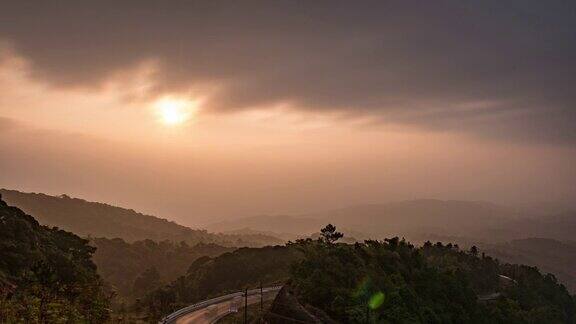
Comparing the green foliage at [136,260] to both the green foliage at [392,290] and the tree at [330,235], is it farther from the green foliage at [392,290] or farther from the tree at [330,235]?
the green foliage at [392,290]

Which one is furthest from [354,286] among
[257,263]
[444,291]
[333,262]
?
[257,263]

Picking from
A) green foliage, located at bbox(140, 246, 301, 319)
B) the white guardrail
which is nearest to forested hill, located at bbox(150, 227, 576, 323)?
green foliage, located at bbox(140, 246, 301, 319)

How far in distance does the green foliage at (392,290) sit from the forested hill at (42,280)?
2377 centimetres

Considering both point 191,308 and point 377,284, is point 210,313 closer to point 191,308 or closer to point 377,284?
point 191,308

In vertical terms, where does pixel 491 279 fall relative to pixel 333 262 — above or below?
below

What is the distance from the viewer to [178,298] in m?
93.3

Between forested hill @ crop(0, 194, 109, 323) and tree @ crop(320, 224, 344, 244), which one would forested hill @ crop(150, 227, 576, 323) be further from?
forested hill @ crop(0, 194, 109, 323)

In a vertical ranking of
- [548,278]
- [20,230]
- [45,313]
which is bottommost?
[548,278]

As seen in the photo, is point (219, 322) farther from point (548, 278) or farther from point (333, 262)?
point (548, 278)

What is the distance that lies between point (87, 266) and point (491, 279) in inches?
4273

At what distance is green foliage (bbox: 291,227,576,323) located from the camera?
162ft

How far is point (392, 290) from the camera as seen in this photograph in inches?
2162

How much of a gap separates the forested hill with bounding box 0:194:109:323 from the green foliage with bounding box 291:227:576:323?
78.0 feet

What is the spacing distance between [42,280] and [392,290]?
133 ft
